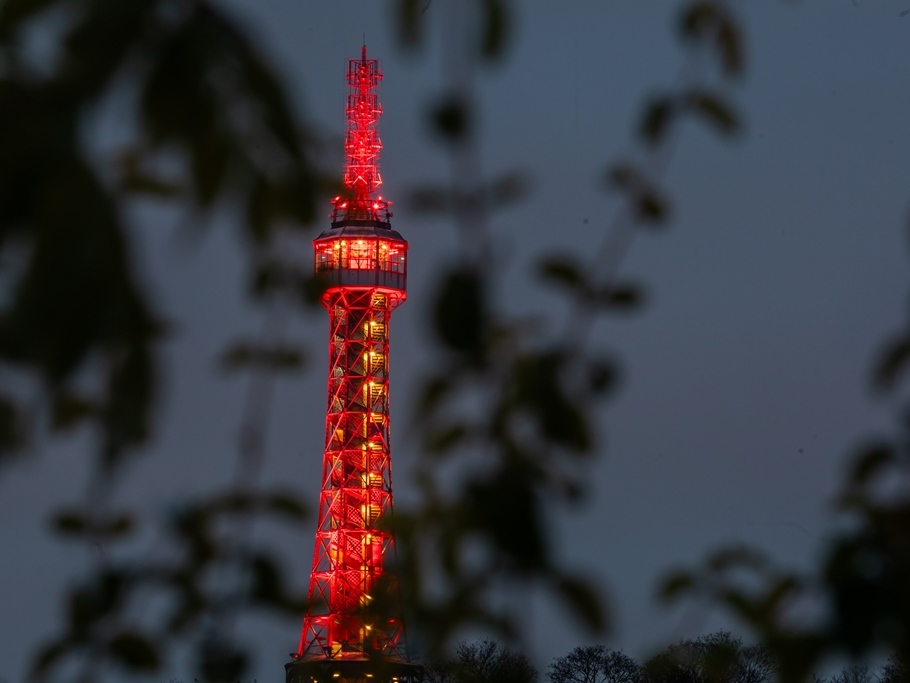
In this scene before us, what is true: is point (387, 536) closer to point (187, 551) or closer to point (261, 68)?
point (187, 551)

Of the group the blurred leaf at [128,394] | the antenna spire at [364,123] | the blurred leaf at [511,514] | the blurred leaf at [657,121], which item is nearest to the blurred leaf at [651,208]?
the blurred leaf at [657,121]

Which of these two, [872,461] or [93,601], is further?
[93,601]

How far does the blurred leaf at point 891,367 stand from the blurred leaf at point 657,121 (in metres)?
0.62

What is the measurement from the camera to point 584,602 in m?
2.51

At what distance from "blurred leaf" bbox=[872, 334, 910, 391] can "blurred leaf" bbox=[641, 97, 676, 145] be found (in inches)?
24.5

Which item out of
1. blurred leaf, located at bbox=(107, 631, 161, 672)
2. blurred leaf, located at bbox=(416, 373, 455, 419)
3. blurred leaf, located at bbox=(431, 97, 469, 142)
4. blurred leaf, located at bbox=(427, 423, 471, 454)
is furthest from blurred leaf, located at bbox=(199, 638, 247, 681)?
blurred leaf, located at bbox=(431, 97, 469, 142)

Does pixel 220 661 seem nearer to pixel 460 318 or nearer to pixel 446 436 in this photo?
pixel 446 436

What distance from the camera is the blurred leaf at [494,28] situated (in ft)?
7.97

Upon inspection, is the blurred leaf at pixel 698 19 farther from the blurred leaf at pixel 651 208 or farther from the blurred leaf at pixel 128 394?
the blurred leaf at pixel 128 394

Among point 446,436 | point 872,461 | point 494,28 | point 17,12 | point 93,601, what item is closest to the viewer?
point 17,12

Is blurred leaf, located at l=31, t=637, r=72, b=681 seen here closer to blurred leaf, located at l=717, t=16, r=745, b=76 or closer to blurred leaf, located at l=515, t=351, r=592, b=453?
blurred leaf, located at l=515, t=351, r=592, b=453

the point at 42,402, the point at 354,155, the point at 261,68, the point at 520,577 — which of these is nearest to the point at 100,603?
the point at 520,577

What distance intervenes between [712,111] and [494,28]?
2.30 ft

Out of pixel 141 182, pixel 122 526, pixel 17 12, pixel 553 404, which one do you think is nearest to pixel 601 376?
pixel 553 404
